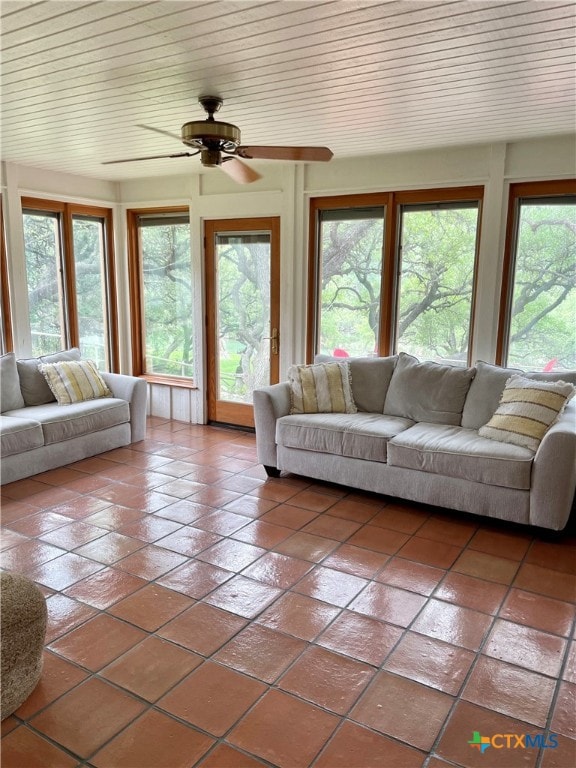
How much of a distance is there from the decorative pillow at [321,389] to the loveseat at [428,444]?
5 centimetres

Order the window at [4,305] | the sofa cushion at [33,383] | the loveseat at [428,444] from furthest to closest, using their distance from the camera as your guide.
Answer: the window at [4,305]
the sofa cushion at [33,383]
the loveseat at [428,444]

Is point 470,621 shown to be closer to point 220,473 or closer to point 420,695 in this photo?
point 420,695

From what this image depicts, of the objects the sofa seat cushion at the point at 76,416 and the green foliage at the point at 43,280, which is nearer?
the sofa seat cushion at the point at 76,416

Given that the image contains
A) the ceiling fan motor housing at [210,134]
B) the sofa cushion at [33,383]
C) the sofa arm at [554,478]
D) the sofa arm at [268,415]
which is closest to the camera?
the ceiling fan motor housing at [210,134]

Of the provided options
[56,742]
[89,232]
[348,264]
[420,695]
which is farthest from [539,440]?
[89,232]

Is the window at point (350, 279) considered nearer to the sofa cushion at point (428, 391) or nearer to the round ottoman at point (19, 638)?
the sofa cushion at point (428, 391)

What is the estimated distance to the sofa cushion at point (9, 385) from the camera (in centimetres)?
449

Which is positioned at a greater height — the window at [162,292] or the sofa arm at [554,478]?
the window at [162,292]

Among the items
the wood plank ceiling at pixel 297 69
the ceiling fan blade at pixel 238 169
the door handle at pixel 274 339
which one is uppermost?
the wood plank ceiling at pixel 297 69

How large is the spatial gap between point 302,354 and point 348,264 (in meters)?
0.91

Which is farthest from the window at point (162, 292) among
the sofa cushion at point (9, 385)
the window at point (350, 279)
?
the sofa cushion at point (9, 385)

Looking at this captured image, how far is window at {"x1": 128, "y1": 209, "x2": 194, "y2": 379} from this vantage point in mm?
5742

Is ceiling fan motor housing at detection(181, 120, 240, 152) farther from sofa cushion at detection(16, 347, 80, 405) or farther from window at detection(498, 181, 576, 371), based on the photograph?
sofa cushion at detection(16, 347, 80, 405)

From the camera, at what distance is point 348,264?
4863mm
